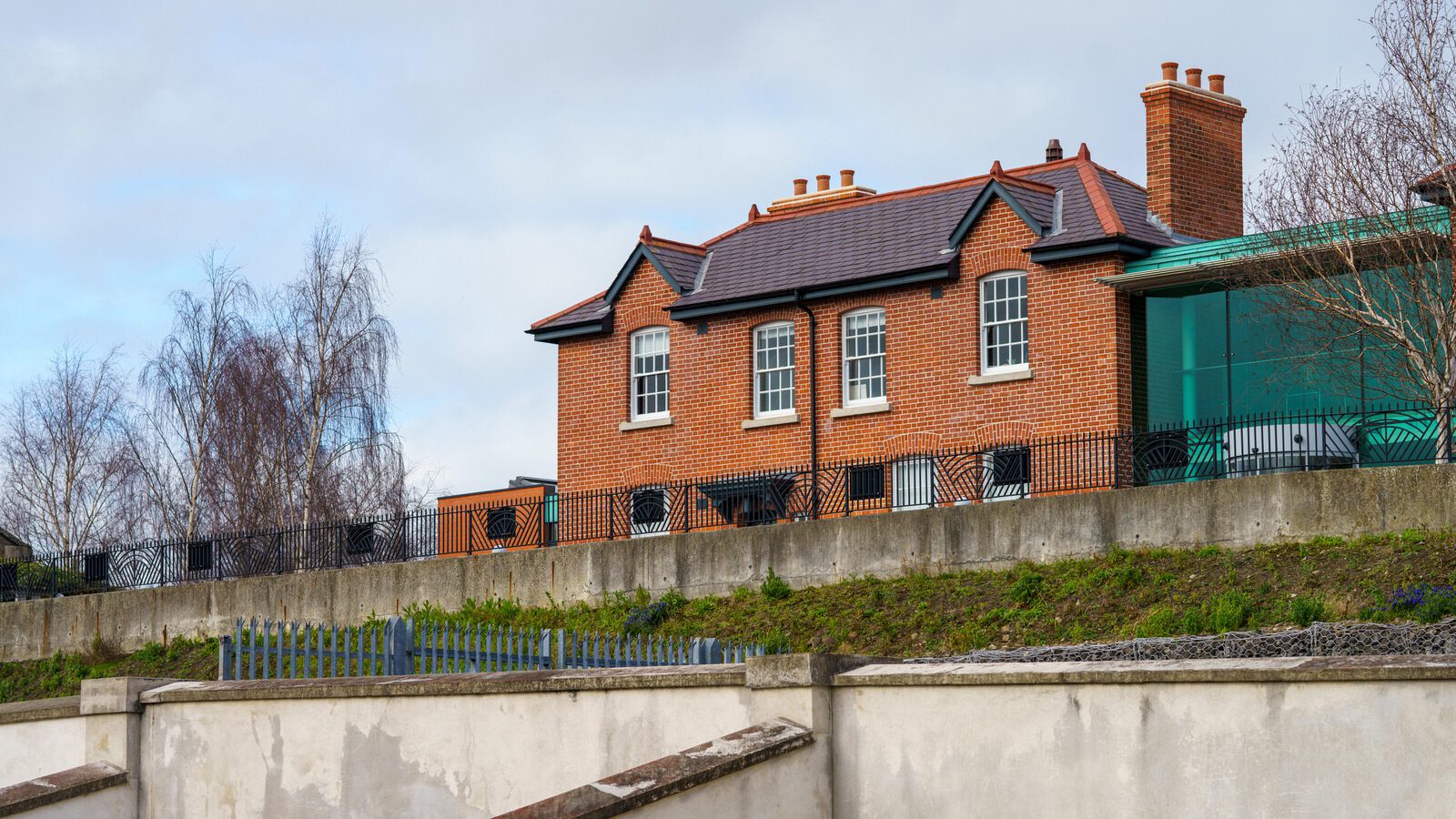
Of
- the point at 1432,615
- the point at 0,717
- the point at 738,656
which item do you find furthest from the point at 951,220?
the point at 0,717

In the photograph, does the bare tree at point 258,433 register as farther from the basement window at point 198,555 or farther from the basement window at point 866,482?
the basement window at point 866,482

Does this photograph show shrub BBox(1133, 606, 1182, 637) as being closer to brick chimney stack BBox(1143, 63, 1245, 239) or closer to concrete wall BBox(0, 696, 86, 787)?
concrete wall BBox(0, 696, 86, 787)

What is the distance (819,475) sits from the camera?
1112 inches

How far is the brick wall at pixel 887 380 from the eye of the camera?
27.5 m

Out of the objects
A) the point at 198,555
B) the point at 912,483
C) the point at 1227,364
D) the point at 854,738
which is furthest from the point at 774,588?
the point at 854,738

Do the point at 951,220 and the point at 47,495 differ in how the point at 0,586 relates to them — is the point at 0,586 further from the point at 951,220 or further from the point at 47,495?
the point at 951,220

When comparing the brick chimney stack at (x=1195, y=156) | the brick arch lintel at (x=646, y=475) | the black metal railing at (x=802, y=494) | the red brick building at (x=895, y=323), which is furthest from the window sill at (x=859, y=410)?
the brick chimney stack at (x=1195, y=156)

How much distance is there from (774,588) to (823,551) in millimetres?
805

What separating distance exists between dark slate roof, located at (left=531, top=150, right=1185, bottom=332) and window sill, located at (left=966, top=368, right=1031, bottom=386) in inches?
75.4

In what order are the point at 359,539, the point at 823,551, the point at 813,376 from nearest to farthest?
1. the point at 823,551
2. the point at 359,539
3. the point at 813,376

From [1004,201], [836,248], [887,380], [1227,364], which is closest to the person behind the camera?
[1227,364]

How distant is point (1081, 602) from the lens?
20359mm

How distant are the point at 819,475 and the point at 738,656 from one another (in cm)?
1281

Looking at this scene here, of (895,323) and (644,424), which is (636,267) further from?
(895,323)
